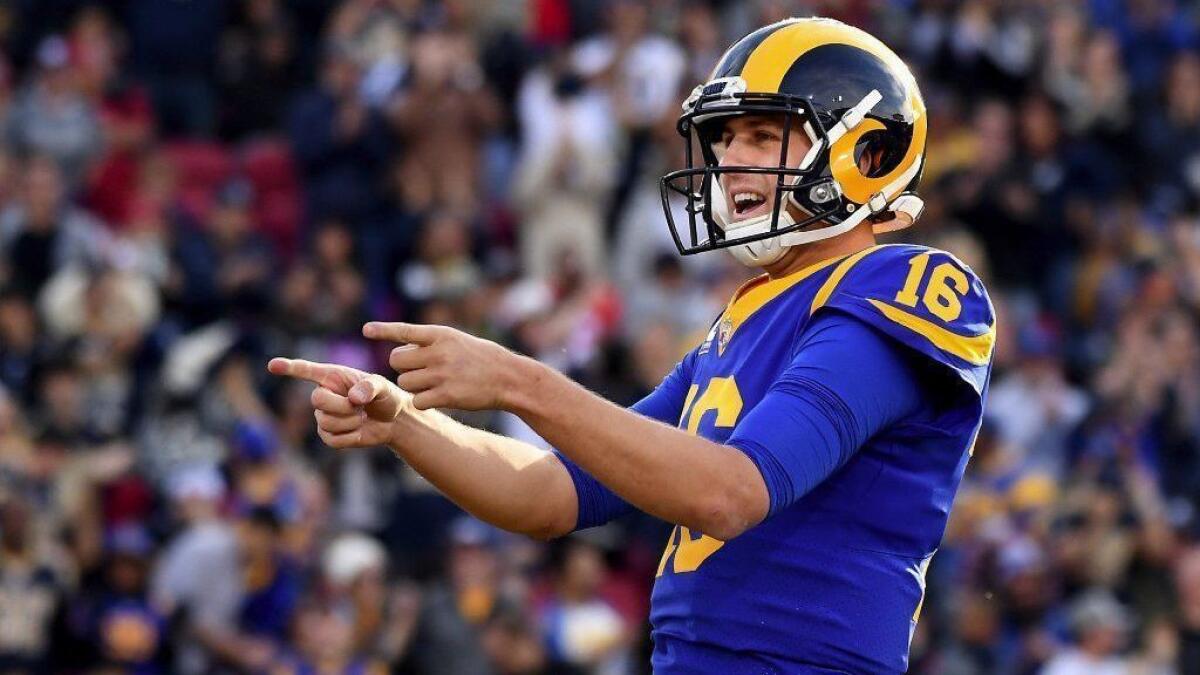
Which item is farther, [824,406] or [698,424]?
[698,424]

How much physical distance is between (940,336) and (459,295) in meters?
7.98

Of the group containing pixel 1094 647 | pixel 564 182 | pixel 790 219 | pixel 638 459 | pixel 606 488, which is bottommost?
pixel 1094 647

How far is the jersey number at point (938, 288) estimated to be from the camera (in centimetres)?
392

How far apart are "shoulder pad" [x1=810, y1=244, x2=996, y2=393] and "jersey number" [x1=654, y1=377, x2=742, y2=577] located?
257 mm

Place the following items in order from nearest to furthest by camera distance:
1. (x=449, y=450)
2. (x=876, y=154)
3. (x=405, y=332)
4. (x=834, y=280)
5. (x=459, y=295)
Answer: (x=405, y=332)
(x=834, y=280)
(x=449, y=450)
(x=876, y=154)
(x=459, y=295)

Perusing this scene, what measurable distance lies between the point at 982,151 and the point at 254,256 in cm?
492

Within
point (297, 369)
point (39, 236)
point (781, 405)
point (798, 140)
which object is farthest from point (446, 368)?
point (39, 236)

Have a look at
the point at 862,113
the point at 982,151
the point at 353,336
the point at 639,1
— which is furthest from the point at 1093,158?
the point at 862,113

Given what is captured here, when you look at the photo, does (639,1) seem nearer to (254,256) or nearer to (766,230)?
(254,256)

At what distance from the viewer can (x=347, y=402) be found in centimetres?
383

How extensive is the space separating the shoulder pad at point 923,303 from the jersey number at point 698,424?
0.26 m

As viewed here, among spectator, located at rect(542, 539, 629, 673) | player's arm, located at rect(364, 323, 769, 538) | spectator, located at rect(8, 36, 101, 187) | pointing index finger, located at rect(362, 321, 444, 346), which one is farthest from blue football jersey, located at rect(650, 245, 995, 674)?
spectator, located at rect(8, 36, 101, 187)

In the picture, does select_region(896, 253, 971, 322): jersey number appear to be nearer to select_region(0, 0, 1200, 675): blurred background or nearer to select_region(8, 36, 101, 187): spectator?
select_region(0, 0, 1200, 675): blurred background

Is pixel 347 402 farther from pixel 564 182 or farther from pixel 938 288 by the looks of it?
pixel 564 182
